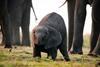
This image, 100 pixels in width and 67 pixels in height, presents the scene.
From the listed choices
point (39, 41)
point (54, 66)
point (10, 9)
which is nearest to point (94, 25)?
point (10, 9)

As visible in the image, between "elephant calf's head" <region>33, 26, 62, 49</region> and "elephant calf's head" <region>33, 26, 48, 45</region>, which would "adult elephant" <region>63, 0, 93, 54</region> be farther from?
"elephant calf's head" <region>33, 26, 48, 45</region>

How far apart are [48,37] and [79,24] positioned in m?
3.61

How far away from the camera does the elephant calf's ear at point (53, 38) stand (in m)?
10.4

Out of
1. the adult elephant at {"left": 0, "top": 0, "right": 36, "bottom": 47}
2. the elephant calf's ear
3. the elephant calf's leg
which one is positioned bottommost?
the elephant calf's leg

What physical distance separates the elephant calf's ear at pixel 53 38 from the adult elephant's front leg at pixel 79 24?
10.7 ft

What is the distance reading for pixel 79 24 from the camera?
14008 mm

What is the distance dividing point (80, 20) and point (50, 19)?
3030mm

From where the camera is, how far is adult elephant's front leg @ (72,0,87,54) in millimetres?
13914

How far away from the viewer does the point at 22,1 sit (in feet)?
54.4

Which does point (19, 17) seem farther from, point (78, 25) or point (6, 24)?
point (78, 25)

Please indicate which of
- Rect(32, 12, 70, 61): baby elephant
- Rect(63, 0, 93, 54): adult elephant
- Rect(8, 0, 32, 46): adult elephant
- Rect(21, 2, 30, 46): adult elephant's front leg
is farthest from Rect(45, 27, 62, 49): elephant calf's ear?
Rect(21, 2, 30, 46): adult elephant's front leg

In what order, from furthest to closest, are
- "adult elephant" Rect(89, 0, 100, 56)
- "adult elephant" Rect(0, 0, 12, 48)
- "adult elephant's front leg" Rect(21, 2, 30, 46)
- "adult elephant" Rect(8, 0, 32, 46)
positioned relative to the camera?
"adult elephant's front leg" Rect(21, 2, 30, 46) → "adult elephant" Rect(8, 0, 32, 46) → "adult elephant" Rect(0, 0, 12, 48) → "adult elephant" Rect(89, 0, 100, 56)

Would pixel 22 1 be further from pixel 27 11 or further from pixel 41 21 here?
pixel 41 21

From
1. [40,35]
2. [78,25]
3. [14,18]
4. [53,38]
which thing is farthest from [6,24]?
[40,35]
